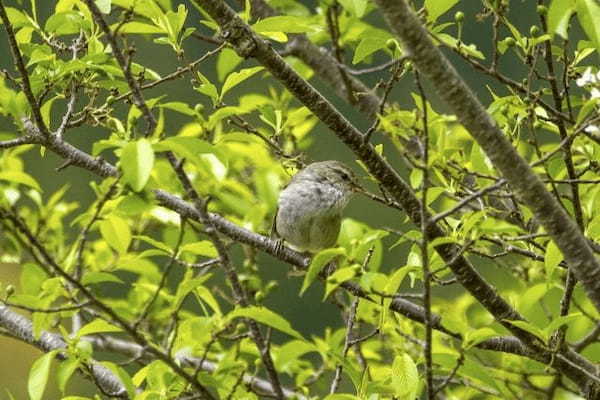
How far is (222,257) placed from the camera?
7.24 feet

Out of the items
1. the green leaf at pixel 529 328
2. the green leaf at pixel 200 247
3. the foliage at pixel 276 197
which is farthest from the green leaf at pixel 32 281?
the green leaf at pixel 529 328

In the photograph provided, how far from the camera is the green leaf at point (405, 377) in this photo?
2.31m

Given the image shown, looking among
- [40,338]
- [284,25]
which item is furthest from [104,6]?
[40,338]

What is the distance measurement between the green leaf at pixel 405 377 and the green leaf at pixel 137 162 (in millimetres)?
760

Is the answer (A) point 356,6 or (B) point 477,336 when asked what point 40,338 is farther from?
(A) point 356,6

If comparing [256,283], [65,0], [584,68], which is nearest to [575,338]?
[584,68]

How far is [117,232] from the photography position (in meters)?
3.01

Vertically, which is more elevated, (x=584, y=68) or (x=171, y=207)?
(x=584, y=68)

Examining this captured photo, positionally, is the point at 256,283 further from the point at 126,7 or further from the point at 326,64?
the point at 326,64

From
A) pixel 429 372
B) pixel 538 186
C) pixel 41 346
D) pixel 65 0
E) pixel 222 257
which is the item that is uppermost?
pixel 65 0

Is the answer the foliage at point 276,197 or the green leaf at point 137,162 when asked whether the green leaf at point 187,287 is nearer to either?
the foliage at point 276,197

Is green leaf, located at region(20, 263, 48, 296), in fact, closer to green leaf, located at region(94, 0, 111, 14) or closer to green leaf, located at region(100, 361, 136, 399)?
green leaf, located at region(100, 361, 136, 399)

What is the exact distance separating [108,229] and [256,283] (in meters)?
0.68

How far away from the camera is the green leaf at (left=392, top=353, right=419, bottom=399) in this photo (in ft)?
7.58
